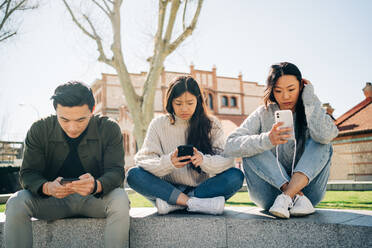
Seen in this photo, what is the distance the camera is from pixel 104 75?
104 ft

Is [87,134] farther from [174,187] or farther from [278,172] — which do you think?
[278,172]

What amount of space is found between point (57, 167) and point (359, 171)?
17736mm

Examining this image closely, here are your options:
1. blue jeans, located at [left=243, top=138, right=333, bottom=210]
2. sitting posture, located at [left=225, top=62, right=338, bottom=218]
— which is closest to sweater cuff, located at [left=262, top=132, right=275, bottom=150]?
sitting posture, located at [left=225, top=62, right=338, bottom=218]

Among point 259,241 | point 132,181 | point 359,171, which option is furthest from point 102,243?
point 359,171

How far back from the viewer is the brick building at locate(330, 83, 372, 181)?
54.3ft

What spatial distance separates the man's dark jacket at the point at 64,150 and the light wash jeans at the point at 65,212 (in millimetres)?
158

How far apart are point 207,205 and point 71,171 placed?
1238mm

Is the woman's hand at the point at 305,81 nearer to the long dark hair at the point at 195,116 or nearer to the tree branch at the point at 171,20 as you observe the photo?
the long dark hair at the point at 195,116

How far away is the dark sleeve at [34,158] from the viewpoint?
8.14ft

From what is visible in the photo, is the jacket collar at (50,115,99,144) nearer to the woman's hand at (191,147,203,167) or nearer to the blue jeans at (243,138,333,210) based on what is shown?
the woman's hand at (191,147,203,167)

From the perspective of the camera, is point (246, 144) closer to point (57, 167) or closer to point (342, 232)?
point (342, 232)

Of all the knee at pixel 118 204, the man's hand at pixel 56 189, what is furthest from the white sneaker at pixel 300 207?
the man's hand at pixel 56 189

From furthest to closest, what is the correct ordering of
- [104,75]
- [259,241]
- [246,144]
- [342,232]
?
[104,75] < [246,144] < [259,241] < [342,232]

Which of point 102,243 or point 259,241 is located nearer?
point 259,241
